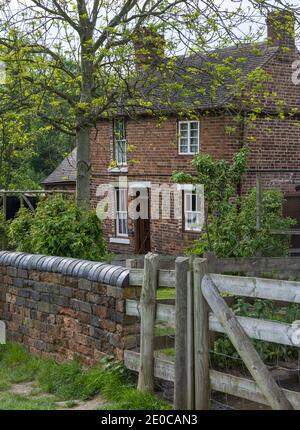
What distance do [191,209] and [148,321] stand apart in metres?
16.1

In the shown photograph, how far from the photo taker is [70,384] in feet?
23.8

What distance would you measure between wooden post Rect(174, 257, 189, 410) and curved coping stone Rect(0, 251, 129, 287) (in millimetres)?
1074

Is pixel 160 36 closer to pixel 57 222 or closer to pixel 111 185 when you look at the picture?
pixel 57 222

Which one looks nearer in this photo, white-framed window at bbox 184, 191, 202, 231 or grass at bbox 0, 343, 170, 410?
grass at bbox 0, 343, 170, 410

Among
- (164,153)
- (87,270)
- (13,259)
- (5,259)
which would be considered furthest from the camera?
(164,153)

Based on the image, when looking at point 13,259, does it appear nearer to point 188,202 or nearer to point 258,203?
point 258,203

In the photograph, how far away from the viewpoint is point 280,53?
2147 centimetres

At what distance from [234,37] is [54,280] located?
23.1ft

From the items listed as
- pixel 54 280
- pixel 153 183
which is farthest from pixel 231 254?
pixel 153 183

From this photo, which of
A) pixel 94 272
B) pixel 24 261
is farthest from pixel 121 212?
pixel 94 272

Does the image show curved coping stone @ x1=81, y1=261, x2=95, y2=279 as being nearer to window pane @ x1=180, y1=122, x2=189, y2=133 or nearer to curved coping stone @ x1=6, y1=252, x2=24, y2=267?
curved coping stone @ x1=6, y1=252, x2=24, y2=267

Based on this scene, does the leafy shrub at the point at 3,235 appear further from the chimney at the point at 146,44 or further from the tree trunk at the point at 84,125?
the chimney at the point at 146,44

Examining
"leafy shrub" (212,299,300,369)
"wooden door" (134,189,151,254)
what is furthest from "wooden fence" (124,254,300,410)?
"wooden door" (134,189,151,254)

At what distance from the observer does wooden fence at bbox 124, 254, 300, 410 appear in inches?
202
